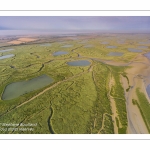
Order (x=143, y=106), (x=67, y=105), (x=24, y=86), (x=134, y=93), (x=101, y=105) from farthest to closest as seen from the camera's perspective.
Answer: (x=24, y=86) < (x=134, y=93) < (x=101, y=105) < (x=67, y=105) < (x=143, y=106)

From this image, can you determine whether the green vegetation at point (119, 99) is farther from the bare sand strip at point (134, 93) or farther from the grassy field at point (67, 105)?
the bare sand strip at point (134, 93)

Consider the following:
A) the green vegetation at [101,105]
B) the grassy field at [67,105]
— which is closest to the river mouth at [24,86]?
the grassy field at [67,105]

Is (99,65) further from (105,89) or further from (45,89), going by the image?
(45,89)

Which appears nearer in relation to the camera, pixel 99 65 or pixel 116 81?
pixel 116 81

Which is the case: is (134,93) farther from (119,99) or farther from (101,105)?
(101,105)

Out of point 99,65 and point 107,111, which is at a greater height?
point 99,65

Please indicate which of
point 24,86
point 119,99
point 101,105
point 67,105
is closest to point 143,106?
point 119,99

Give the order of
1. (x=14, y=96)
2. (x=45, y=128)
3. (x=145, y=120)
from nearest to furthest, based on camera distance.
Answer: (x=45, y=128), (x=145, y=120), (x=14, y=96)

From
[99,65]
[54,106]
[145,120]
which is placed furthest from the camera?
[99,65]
